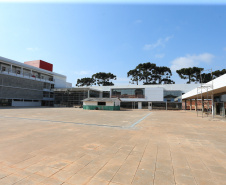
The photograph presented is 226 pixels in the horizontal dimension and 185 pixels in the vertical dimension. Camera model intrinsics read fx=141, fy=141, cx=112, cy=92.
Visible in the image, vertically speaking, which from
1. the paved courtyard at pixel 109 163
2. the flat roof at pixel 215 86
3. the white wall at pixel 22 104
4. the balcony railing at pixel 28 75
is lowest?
the paved courtyard at pixel 109 163

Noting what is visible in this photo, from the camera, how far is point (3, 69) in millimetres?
40406

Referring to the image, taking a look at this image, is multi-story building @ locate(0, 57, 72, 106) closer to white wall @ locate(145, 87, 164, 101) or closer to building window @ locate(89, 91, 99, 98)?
building window @ locate(89, 91, 99, 98)

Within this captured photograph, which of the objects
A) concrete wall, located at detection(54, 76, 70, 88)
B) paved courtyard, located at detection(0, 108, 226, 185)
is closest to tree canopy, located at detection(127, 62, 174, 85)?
concrete wall, located at detection(54, 76, 70, 88)

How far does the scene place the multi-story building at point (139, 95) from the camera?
144 feet

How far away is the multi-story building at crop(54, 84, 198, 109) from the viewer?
44.0 meters

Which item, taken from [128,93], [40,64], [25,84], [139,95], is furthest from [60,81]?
[139,95]

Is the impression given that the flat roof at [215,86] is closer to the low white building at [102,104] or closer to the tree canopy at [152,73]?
the low white building at [102,104]

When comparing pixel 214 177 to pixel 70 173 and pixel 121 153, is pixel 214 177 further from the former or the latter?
pixel 70 173

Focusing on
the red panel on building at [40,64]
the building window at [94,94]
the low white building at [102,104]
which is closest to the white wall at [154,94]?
the low white building at [102,104]

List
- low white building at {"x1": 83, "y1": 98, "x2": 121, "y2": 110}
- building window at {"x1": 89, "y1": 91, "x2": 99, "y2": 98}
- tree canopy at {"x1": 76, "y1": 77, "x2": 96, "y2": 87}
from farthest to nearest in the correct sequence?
tree canopy at {"x1": 76, "y1": 77, "x2": 96, "y2": 87} → building window at {"x1": 89, "y1": 91, "x2": 99, "y2": 98} → low white building at {"x1": 83, "y1": 98, "x2": 121, "y2": 110}

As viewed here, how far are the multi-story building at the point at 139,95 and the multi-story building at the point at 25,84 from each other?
492cm

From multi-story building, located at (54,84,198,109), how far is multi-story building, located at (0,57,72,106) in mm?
4921

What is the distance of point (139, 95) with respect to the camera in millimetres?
46344

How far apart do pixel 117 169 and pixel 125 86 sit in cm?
4478
